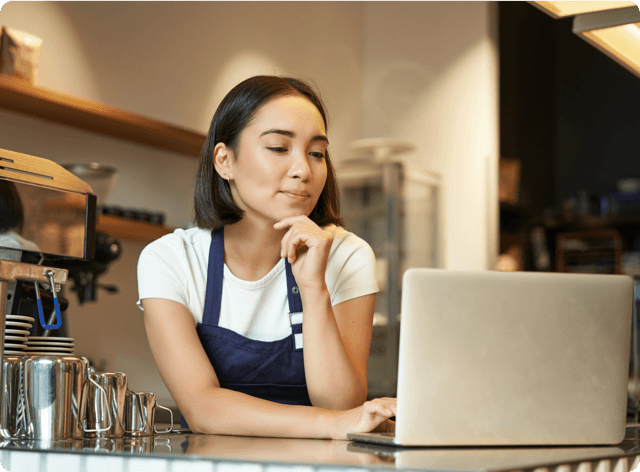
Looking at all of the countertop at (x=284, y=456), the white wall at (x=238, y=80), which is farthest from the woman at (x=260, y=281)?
the white wall at (x=238, y=80)

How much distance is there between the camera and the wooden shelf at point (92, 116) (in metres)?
2.62

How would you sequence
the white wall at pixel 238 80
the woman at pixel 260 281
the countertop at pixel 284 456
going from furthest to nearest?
the white wall at pixel 238 80, the woman at pixel 260 281, the countertop at pixel 284 456

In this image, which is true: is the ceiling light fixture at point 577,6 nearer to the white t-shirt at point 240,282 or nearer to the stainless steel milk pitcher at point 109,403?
the white t-shirt at point 240,282

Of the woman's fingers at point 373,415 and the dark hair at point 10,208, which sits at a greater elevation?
the dark hair at point 10,208

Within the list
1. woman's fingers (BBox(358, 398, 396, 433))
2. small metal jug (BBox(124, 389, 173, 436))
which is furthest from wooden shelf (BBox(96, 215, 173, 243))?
woman's fingers (BBox(358, 398, 396, 433))

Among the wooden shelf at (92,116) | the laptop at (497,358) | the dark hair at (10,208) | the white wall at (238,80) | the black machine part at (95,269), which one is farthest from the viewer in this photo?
the white wall at (238,80)

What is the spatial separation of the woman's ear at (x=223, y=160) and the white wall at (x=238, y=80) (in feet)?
5.12

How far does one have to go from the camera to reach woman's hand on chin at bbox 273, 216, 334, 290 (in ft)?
4.30

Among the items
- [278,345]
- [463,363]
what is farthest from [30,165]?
[463,363]

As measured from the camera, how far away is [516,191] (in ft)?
16.2

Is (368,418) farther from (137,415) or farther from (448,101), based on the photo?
(448,101)

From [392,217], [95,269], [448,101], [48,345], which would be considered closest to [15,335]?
[48,345]

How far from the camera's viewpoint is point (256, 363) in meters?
1.42

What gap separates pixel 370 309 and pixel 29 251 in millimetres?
693
